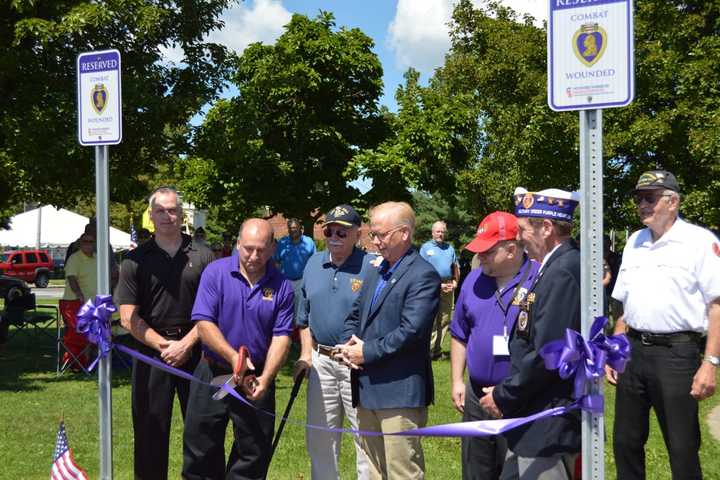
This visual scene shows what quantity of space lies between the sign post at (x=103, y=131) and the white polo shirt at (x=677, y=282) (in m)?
3.11

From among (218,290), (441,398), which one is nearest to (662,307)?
(218,290)

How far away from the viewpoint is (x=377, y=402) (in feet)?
15.4

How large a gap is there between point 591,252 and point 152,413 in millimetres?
3397

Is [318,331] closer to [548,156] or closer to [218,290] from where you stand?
[218,290]

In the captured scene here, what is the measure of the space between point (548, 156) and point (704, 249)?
51.2ft

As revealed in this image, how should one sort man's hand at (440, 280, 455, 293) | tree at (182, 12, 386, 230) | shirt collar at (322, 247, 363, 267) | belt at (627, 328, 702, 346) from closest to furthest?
belt at (627, 328, 702, 346) < shirt collar at (322, 247, 363, 267) < man's hand at (440, 280, 455, 293) < tree at (182, 12, 386, 230)

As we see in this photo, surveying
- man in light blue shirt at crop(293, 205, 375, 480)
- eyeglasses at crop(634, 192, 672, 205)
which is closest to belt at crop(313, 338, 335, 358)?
man in light blue shirt at crop(293, 205, 375, 480)

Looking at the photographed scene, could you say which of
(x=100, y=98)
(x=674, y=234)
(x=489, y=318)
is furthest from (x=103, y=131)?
(x=674, y=234)

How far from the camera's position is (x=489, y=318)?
443cm

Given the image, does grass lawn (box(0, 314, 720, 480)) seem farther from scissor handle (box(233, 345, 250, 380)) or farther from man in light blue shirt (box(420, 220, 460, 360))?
man in light blue shirt (box(420, 220, 460, 360))

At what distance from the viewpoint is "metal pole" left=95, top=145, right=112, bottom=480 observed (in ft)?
14.5

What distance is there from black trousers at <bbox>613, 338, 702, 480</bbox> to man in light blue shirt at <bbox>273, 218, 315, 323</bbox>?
276 inches

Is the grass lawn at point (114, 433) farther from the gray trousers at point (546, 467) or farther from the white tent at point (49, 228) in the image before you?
the white tent at point (49, 228)

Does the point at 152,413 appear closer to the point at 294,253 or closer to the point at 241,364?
the point at 241,364
